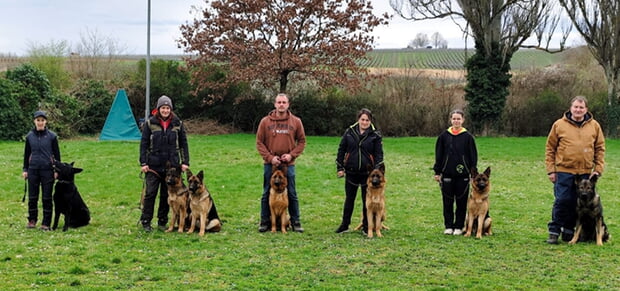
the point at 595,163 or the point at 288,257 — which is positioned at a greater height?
the point at 595,163

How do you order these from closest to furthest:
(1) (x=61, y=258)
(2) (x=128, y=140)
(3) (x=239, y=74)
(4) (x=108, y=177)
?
(1) (x=61, y=258), (4) (x=108, y=177), (2) (x=128, y=140), (3) (x=239, y=74)

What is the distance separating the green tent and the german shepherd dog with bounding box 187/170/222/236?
50.3 ft

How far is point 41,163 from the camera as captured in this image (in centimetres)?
845

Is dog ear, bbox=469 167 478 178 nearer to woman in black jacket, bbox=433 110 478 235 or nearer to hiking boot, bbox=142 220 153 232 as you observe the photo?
woman in black jacket, bbox=433 110 478 235

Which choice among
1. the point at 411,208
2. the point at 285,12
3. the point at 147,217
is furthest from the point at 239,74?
the point at 147,217

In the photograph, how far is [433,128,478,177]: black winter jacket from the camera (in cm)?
830

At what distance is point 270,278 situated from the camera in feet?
20.4

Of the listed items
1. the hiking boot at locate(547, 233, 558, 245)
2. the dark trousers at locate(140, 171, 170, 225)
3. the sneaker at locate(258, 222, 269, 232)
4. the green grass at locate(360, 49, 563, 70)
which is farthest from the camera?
the green grass at locate(360, 49, 563, 70)

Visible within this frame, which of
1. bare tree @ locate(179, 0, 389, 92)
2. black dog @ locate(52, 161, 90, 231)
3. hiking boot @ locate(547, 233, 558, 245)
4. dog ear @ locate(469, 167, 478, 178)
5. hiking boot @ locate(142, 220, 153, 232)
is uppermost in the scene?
bare tree @ locate(179, 0, 389, 92)

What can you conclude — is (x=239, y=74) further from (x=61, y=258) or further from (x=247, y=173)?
Result: (x=61, y=258)

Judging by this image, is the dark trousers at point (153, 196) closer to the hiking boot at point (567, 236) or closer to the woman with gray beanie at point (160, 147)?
the woman with gray beanie at point (160, 147)

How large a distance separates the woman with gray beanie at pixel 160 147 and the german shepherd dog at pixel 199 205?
0.23m

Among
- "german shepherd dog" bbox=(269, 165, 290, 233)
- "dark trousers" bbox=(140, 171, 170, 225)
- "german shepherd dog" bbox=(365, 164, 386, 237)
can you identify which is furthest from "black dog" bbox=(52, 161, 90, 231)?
"german shepherd dog" bbox=(365, 164, 386, 237)

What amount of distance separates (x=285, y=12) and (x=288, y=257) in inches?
761
